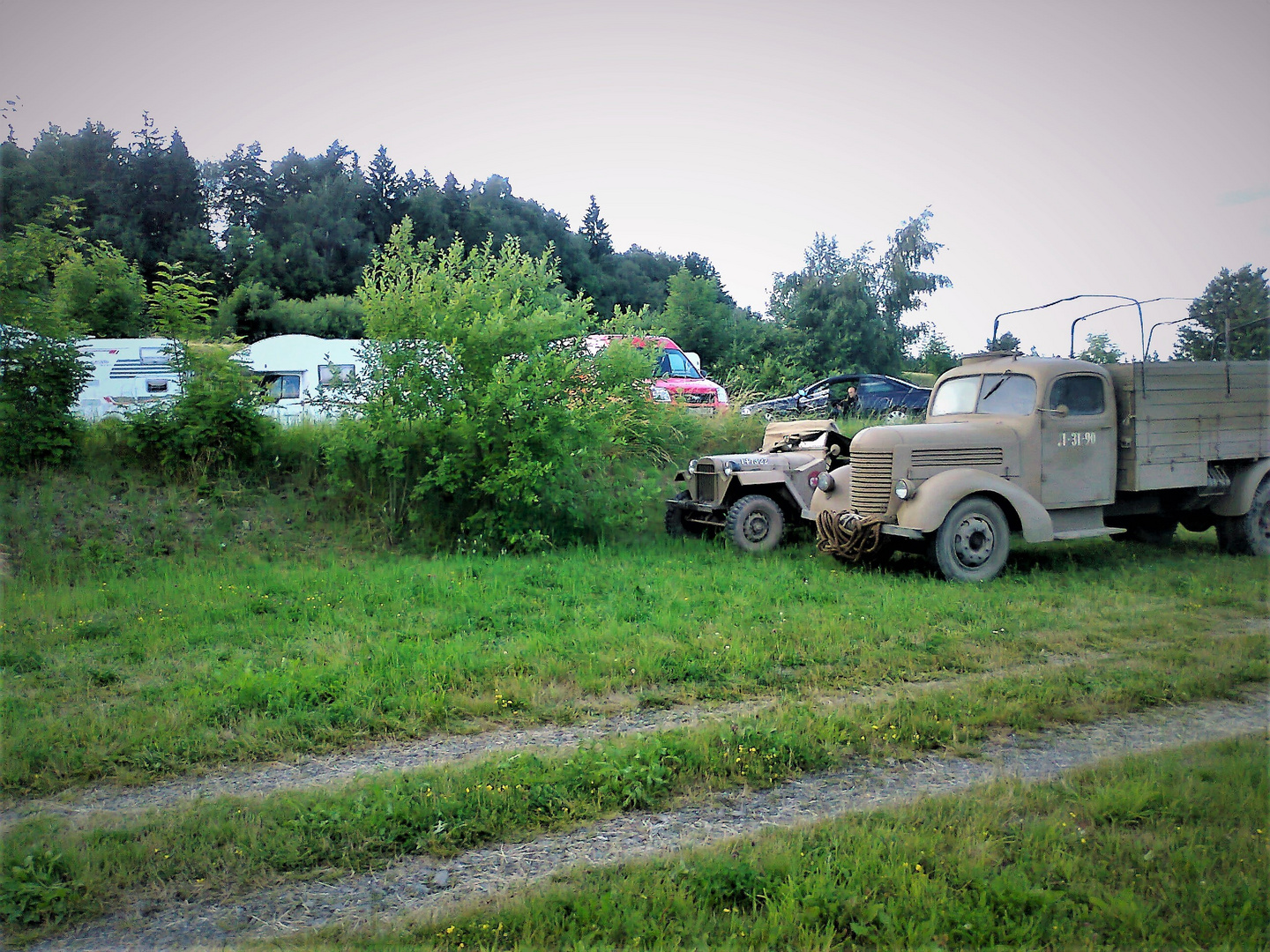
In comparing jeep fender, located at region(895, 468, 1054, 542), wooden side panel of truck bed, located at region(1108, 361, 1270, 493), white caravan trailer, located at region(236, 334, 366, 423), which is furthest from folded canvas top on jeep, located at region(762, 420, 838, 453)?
white caravan trailer, located at region(236, 334, 366, 423)

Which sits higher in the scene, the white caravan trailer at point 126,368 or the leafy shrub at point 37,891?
the white caravan trailer at point 126,368

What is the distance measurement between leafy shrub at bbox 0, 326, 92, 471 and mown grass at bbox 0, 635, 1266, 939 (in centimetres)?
943

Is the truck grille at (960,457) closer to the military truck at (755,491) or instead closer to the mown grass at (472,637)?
the mown grass at (472,637)

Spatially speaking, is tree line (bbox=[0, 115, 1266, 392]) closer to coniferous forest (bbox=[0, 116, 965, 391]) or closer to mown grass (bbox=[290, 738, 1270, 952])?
coniferous forest (bbox=[0, 116, 965, 391])

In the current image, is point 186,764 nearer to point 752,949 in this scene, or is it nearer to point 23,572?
point 752,949

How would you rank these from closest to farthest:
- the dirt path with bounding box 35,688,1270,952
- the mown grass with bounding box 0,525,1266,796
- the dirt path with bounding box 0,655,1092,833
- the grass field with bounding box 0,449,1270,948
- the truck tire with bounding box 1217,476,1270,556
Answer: the dirt path with bounding box 35,688,1270,952, the grass field with bounding box 0,449,1270,948, the dirt path with bounding box 0,655,1092,833, the mown grass with bounding box 0,525,1266,796, the truck tire with bounding box 1217,476,1270,556

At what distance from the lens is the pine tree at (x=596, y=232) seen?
7631 centimetres

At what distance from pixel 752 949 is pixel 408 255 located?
10.8 metres

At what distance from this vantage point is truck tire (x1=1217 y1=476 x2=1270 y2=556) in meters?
10.4

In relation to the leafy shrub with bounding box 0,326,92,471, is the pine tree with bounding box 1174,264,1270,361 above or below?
above

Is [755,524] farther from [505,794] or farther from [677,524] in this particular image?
[505,794]

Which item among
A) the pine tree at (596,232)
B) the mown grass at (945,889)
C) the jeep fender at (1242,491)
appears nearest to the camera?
the mown grass at (945,889)

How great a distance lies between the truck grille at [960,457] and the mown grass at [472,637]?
133 cm

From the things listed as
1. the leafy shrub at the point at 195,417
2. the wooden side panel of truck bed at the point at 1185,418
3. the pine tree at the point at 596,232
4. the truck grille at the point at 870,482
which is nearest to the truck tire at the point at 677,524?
the truck grille at the point at 870,482
